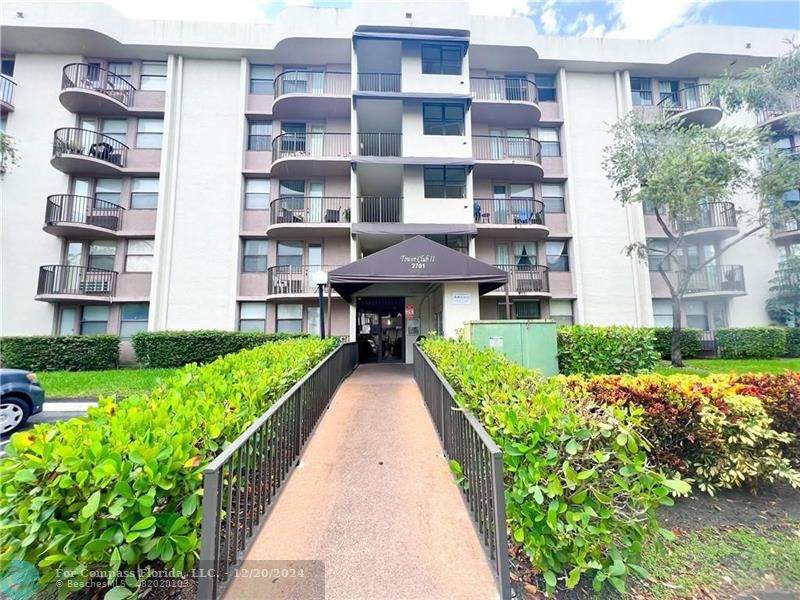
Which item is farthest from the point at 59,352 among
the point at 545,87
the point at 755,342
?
the point at 755,342

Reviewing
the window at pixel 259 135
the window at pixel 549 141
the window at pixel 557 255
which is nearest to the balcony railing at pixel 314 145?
the window at pixel 259 135

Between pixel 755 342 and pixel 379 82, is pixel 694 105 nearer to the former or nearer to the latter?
pixel 755 342

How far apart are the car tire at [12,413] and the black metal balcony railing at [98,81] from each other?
13416mm

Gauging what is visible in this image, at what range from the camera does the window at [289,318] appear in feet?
45.4

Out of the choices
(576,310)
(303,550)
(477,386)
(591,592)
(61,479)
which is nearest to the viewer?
(61,479)

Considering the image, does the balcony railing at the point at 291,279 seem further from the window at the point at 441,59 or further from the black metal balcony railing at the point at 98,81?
the black metal balcony railing at the point at 98,81

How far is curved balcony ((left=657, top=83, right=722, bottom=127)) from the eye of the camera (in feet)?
48.6

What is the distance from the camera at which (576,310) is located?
47.2 ft

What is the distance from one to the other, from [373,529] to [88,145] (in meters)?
18.1

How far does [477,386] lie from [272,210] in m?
12.8

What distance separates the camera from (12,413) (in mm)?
5832

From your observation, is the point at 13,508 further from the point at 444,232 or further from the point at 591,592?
the point at 444,232

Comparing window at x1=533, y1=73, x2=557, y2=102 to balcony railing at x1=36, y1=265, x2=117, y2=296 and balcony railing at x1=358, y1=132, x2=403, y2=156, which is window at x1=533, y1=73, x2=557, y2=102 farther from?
balcony railing at x1=36, y1=265, x2=117, y2=296

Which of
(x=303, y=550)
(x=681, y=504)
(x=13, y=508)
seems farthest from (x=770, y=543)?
(x=13, y=508)
